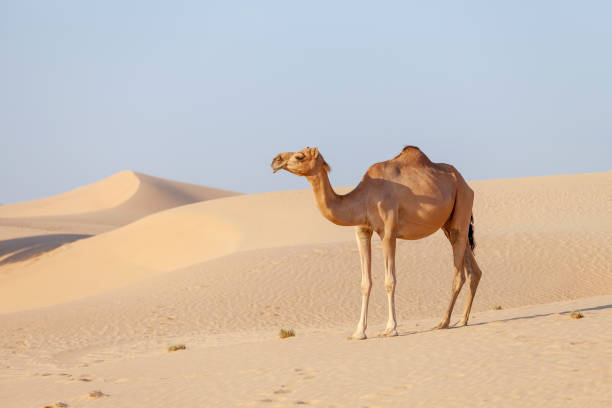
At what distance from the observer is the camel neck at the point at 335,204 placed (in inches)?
421

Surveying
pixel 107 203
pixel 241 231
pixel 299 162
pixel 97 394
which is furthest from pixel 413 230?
pixel 107 203

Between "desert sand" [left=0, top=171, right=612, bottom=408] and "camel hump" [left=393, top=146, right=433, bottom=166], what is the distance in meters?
2.68

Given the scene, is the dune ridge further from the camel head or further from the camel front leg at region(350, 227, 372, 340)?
the camel head

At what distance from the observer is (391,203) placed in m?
10.9

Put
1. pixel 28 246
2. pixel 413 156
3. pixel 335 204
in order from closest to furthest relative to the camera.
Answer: pixel 335 204 → pixel 413 156 → pixel 28 246

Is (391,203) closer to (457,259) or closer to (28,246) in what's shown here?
(457,259)

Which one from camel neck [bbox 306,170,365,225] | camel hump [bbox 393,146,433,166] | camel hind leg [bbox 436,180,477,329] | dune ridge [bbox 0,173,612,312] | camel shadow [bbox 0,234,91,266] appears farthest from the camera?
camel shadow [bbox 0,234,91,266]

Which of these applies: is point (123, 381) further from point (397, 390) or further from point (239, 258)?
point (239, 258)

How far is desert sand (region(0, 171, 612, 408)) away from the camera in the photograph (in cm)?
824

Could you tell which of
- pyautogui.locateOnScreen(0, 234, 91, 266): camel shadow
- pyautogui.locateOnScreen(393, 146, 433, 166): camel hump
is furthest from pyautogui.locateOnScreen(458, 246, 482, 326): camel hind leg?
pyautogui.locateOnScreen(0, 234, 91, 266): camel shadow

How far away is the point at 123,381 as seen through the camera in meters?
10.0

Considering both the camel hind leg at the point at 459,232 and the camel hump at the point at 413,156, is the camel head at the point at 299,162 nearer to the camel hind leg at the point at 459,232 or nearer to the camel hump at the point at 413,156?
the camel hump at the point at 413,156

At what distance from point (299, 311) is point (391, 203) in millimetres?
8393

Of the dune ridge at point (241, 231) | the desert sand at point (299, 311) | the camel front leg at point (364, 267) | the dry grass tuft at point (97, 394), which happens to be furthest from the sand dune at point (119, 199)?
the dry grass tuft at point (97, 394)
